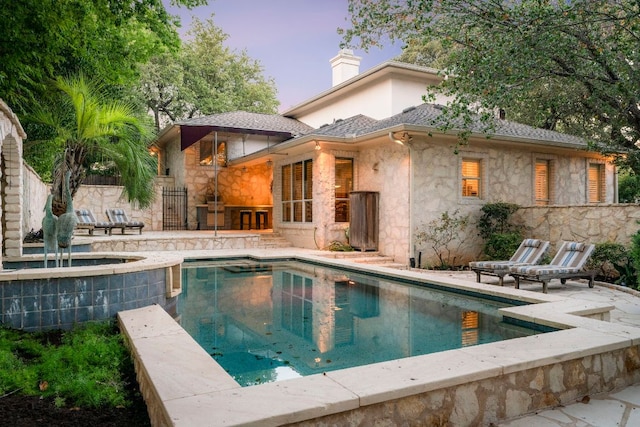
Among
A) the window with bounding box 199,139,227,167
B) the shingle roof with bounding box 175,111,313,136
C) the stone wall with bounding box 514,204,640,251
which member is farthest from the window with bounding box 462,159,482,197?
the window with bounding box 199,139,227,167

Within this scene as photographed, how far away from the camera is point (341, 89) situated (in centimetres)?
1756

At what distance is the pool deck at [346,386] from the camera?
2350 millimetres

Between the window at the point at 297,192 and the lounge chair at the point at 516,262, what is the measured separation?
6481mm

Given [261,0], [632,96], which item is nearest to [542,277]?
[632,96]

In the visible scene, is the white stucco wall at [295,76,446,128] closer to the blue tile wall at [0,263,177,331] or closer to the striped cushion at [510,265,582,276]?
the striped cushion at [510,265,582,276]

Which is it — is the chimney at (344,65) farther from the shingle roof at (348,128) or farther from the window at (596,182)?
the window at (596,182)

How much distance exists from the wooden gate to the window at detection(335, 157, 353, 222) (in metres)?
8.31

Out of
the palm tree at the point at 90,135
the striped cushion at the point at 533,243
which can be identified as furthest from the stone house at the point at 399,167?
the palm tree at the point at 90,135

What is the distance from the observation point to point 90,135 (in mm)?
7793

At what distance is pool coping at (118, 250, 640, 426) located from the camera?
2.35 m

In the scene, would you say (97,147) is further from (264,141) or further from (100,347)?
(264,141)

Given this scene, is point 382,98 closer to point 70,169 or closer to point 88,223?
point 88,223

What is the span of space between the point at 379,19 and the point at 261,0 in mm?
32144

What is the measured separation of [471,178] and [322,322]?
8205 mm
